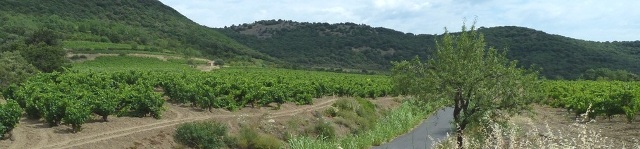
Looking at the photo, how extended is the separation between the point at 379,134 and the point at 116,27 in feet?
365

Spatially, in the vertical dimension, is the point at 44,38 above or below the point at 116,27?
below

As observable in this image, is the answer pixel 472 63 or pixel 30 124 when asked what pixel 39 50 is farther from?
pixel 472 63

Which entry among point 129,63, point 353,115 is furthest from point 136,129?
point 129,63

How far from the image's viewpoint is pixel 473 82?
77.0 ft

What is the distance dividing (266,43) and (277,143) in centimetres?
17172

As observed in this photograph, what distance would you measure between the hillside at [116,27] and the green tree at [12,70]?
36.4m

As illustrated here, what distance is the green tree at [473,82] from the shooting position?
76.9 feet

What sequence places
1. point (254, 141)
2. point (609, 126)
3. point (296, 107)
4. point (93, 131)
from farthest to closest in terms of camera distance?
point (296, 107), point (609, 126), point (254, 141), point (93, 131)

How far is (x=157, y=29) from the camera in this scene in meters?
160

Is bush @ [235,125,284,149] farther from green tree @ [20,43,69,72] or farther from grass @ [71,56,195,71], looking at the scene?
grass @ [71,56,195,71]

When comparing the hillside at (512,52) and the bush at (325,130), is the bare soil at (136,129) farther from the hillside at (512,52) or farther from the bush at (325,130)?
A: the hillside at (512,52)

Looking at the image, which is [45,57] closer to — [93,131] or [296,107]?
[296,107]

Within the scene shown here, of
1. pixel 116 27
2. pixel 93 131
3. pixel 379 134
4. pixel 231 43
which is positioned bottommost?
pixel 379 134

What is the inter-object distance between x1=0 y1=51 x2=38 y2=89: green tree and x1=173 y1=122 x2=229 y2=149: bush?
20229 millimetres
